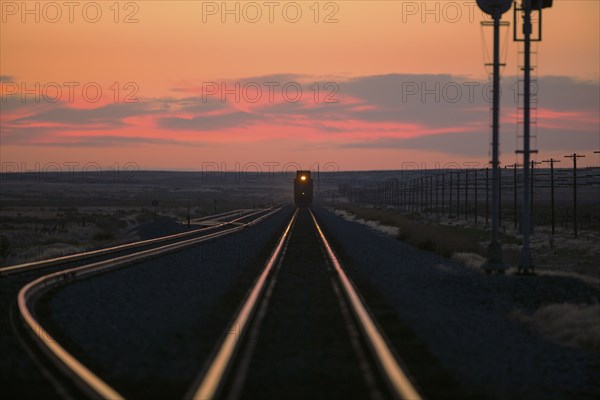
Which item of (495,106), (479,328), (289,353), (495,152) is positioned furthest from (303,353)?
(495,106)

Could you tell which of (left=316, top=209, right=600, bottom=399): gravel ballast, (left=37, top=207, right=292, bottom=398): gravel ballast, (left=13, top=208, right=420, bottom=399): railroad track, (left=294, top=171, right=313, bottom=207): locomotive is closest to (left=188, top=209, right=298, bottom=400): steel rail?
(left=13, top=208, right=420, bottom=399): railroad track

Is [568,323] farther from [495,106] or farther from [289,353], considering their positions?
[495,106]

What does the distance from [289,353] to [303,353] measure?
163 mm

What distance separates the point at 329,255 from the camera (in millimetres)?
25453

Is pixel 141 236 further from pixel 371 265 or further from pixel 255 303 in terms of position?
pixel 255 303

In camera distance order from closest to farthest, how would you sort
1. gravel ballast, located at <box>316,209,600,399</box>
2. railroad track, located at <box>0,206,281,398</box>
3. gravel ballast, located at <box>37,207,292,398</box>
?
railroad track, located at <box>0,206,281,398</box> < gravel ballast, located at <box>316,209,600,399</box> < gravel ballast, located at <box>37,207,292,398</box>

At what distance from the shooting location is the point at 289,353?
8.96m

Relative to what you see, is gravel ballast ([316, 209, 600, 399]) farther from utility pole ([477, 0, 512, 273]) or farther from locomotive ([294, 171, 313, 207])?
locomotive ([294, 171, 313, 207])

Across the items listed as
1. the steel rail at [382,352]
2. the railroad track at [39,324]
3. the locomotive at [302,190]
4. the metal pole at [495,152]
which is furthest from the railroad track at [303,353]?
the locomotive at [302,190]

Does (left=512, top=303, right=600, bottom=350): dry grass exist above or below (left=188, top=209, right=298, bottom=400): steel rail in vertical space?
below

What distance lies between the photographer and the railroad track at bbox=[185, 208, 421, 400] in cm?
717

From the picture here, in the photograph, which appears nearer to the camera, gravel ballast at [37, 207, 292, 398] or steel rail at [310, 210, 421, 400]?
steel rail at [310, 210, 421, 400]

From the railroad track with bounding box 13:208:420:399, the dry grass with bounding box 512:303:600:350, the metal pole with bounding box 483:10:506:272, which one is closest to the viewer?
the railroad track with bounding box 13:208:420:399

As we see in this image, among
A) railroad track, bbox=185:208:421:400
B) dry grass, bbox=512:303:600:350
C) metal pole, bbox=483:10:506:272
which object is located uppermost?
metal pole, bbox=483:10:506:272
